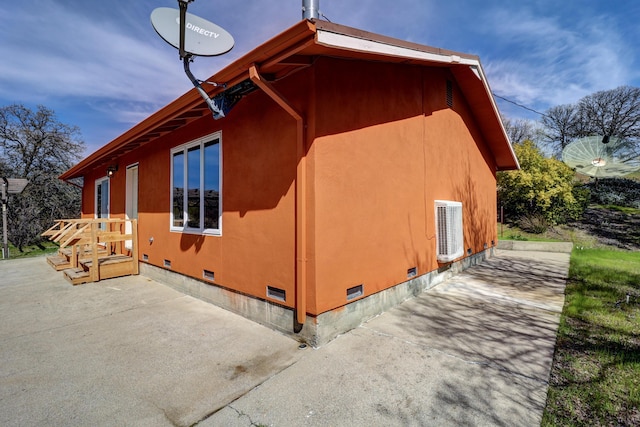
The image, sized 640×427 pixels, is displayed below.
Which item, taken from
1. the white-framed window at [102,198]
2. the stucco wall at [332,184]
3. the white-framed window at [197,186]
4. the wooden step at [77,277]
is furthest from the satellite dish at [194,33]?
the white-framed window at [102,198]

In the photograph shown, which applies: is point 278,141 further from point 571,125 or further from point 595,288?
point 571,125

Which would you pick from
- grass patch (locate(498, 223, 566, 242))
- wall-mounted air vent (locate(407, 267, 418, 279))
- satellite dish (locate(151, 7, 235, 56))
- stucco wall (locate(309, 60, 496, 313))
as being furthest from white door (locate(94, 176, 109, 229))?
Answer: grass patch (locate(498, 223, 566, 242))

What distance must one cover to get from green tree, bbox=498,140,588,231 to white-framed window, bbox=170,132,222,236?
51.7 ft

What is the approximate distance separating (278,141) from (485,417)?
10.8 feet

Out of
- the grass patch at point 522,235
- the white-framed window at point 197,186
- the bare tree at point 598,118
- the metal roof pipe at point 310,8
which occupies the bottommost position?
the grass patch at point 522,235

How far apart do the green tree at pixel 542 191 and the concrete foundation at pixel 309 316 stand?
12.4 m

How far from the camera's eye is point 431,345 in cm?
317

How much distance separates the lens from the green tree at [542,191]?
14570 millimetres

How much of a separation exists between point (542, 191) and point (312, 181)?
52.7 feet

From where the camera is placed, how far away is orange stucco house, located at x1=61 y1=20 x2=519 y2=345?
10.6 ft

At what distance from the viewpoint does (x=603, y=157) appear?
13594 mm

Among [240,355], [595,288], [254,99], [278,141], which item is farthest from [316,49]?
[595,288]

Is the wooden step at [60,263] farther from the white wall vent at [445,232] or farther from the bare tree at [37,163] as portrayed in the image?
the white wall vent at [445,232]

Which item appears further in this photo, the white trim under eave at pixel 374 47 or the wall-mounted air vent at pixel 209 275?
the wall-mounted air vent at pixel 209 275
